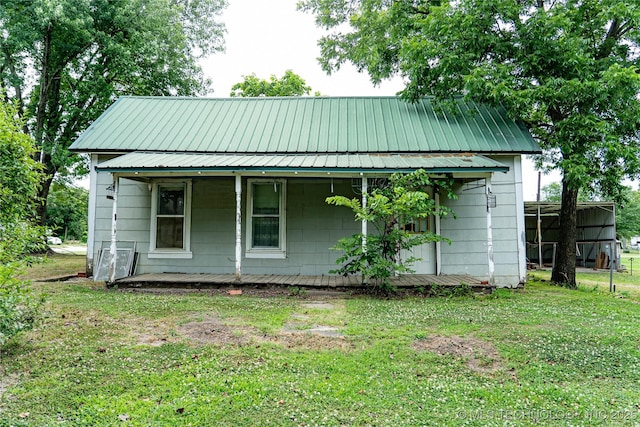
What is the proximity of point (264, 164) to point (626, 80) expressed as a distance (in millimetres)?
7209

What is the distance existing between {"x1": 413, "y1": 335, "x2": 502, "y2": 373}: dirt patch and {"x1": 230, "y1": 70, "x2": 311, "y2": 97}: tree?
2206cm

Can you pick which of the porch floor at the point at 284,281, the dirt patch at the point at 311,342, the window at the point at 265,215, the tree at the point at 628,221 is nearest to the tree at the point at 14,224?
the dirt patch at the point at 311,342

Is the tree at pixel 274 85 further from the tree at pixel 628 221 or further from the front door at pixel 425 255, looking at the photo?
the tree at pixel 628 221

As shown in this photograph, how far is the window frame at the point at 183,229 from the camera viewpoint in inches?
352

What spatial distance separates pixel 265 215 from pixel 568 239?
25.9 feet

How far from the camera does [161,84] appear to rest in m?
19.2

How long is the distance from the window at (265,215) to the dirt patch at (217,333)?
3.82 meters

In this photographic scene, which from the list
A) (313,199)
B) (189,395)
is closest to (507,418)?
(189,395)

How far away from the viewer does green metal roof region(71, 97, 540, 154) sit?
29.3 ft

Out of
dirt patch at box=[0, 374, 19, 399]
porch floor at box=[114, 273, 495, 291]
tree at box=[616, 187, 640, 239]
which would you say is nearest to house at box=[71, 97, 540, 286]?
porch floor at box=[114, 273, 495, 291]

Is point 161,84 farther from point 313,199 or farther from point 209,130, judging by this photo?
point 313,199

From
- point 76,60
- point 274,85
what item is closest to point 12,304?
point 76,60

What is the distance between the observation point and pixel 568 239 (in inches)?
396

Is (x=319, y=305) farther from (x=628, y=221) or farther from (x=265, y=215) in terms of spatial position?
(x=628, y=221)
